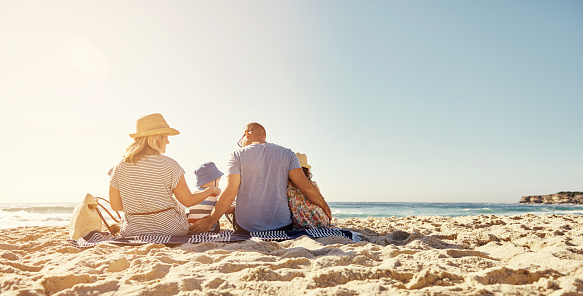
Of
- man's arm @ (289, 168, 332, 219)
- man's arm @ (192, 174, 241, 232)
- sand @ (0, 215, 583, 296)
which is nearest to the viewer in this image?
sand @ (0, 215, 583, 296)

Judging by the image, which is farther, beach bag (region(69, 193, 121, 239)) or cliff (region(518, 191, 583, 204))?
cliff (region(518, 191, 583, 204))

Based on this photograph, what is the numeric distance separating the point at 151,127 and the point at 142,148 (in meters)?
0.25

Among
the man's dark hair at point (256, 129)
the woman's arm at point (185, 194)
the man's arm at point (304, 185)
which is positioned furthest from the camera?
the man's dark hair at point (256, 129)

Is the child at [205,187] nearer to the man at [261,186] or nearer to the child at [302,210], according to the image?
the man at [261,186]

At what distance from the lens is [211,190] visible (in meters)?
3.75

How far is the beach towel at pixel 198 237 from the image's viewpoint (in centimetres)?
333

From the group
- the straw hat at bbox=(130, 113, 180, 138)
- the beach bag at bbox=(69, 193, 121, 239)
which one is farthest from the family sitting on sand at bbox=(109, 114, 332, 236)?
the beach bag at bbox=(69, 193, 121, 239)

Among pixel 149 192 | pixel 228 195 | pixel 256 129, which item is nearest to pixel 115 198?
pixel 149 192

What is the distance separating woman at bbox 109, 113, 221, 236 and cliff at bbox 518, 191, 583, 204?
5332 cm

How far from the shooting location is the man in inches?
148

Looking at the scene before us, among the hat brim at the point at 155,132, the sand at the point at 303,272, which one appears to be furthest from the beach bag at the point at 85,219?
the hat brim at the point at 155,132

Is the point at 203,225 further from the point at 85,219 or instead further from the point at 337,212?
the point at 337,212

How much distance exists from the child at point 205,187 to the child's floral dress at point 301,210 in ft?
3.23

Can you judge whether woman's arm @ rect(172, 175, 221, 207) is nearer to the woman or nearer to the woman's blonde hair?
the woman
